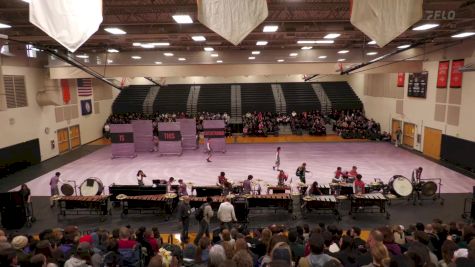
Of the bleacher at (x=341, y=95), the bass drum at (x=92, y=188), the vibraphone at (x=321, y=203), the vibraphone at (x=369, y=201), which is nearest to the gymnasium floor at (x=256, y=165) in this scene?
the bass drum at (x=92, y=188)

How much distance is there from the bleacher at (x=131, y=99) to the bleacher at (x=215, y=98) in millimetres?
6370

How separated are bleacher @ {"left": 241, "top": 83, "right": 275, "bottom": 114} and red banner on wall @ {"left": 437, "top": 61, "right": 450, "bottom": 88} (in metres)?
18.4

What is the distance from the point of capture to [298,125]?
31.3m

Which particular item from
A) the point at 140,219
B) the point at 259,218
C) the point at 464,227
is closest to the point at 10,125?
the point at 140,219

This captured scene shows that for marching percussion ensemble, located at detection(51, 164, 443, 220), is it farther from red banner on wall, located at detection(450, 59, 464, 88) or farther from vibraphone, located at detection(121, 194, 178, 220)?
red banner on wall, located at detection(450, 59, 464, 88)

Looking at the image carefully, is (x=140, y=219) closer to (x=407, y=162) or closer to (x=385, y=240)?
(x=385, y=240)

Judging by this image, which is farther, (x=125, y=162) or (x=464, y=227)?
(x=125, y=162)

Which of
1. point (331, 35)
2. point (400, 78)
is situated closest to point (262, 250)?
point (331, 35)

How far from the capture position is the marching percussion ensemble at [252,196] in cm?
1198

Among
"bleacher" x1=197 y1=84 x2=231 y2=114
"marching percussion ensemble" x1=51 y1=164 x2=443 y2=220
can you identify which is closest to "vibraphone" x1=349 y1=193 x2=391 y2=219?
"marching percussion ensemble" x1=51 y1=164 x2=443 y2=220

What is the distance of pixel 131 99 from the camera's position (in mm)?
37156

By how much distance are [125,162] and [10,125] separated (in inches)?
252

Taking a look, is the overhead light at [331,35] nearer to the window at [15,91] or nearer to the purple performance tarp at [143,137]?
the purple performance tarp at [143,137]

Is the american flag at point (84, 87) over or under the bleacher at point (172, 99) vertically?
over
